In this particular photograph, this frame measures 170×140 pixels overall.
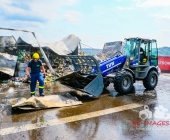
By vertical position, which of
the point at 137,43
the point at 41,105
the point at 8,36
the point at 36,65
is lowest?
the point at 41,105

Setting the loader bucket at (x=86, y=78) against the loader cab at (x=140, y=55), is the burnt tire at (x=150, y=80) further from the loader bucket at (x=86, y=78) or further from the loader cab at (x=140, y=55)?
the loader bucket at (x=86, y=78)

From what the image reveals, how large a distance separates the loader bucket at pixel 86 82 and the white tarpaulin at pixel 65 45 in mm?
7024

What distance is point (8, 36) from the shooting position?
535 inches

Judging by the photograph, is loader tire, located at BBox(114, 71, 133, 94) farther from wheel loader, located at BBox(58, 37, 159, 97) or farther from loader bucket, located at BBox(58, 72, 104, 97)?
loader bucket, located at BBox(58, 72, 104, 97)

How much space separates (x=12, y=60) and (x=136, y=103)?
7.74 metres

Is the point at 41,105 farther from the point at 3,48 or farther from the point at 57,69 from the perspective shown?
the point at 3,48

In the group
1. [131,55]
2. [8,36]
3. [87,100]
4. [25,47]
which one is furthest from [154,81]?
[8,36]

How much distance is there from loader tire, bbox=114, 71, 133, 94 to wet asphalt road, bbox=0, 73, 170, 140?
0.83 metres

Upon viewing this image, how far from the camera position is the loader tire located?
24.4ft

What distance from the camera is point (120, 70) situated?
8.22 metres

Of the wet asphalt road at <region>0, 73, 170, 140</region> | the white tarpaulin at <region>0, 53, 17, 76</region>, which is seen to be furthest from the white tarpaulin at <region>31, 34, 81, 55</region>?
the wet asphalt road at <region>0, 73, 170, 140</region>

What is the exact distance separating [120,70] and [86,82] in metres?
1.84

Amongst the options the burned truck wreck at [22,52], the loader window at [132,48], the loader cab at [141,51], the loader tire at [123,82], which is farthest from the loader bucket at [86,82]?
the burned truck wreck at [22,52]

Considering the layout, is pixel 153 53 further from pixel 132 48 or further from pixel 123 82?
pixel 123 82
